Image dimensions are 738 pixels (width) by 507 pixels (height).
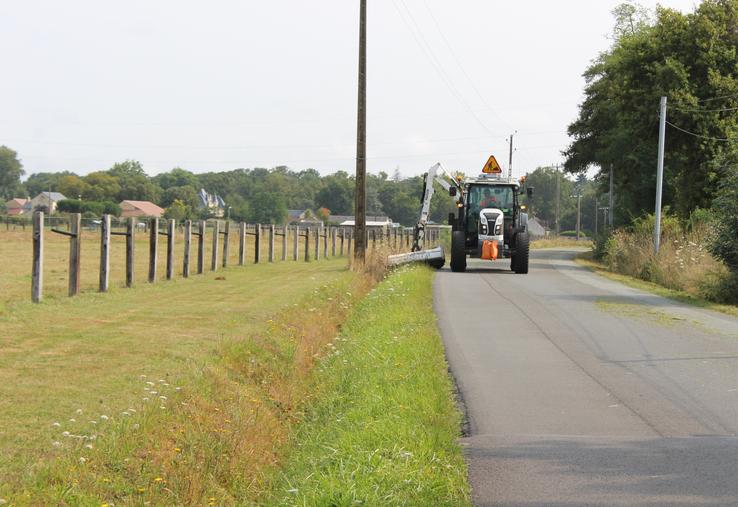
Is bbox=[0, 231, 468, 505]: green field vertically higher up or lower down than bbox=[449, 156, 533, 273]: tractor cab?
lower down

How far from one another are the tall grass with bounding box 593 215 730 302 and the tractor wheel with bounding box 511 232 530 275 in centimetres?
406

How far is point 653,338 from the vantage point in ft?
46.5

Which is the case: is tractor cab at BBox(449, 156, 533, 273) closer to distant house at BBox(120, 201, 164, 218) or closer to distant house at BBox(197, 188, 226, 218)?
distant house at BBox(120, 201, 164, 218)

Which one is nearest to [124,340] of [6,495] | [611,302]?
[6,495]

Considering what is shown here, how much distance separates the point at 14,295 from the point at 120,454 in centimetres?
1215

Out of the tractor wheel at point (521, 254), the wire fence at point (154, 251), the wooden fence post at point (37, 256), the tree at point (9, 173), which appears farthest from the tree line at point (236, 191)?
the wooden fence post at point (37, 256)

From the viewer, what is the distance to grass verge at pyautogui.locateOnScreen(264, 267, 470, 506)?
615cm

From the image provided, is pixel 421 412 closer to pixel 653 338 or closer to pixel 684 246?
pixel 653 338

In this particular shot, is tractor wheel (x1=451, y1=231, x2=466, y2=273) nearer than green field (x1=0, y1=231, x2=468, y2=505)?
No

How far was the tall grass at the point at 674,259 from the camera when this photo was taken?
2398cm

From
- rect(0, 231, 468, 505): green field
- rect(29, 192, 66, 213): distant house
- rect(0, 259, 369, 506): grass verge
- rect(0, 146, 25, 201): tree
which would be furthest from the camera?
rect(0, 146, 25, 201): tree

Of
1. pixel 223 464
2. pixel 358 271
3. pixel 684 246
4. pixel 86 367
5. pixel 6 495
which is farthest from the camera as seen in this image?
pixel 684 246

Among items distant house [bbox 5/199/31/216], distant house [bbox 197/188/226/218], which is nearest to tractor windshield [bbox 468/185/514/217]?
distant house [bbox 197/188/226/218]

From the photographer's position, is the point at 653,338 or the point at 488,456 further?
the point at 653,338
